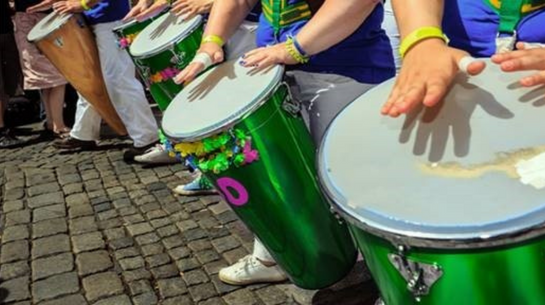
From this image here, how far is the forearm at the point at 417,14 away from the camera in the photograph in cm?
143

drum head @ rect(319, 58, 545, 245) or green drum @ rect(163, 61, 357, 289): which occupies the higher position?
drum head @ rect(319, 58, 545, 245)

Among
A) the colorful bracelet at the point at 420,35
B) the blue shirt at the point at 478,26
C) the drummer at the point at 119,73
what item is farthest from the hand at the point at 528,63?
the drummer at the point at 119,73

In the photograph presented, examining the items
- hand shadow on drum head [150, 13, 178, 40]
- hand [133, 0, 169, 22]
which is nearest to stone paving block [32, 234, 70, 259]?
hand shadow on drum head [150, 13, 178, 40]

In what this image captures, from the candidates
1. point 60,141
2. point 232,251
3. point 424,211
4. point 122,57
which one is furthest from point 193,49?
point 60,141

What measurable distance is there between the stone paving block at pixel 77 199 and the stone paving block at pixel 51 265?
75cm

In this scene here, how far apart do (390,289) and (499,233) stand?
0.30 meters

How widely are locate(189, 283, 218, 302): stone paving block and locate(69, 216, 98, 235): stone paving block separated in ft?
3.11

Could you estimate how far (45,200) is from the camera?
3912 mm

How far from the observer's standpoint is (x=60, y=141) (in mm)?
5117

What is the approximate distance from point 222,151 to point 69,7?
275cm

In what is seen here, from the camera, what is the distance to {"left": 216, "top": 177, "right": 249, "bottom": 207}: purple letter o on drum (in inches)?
79.4

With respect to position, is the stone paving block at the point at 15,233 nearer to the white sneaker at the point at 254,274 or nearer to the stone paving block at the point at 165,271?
the stone paving block at the point at 165,271

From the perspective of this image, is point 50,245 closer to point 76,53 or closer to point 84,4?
point 76,53

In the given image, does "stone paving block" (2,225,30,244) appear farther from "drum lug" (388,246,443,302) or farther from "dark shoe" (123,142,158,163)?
"drum lug" (388,246,443,302)
